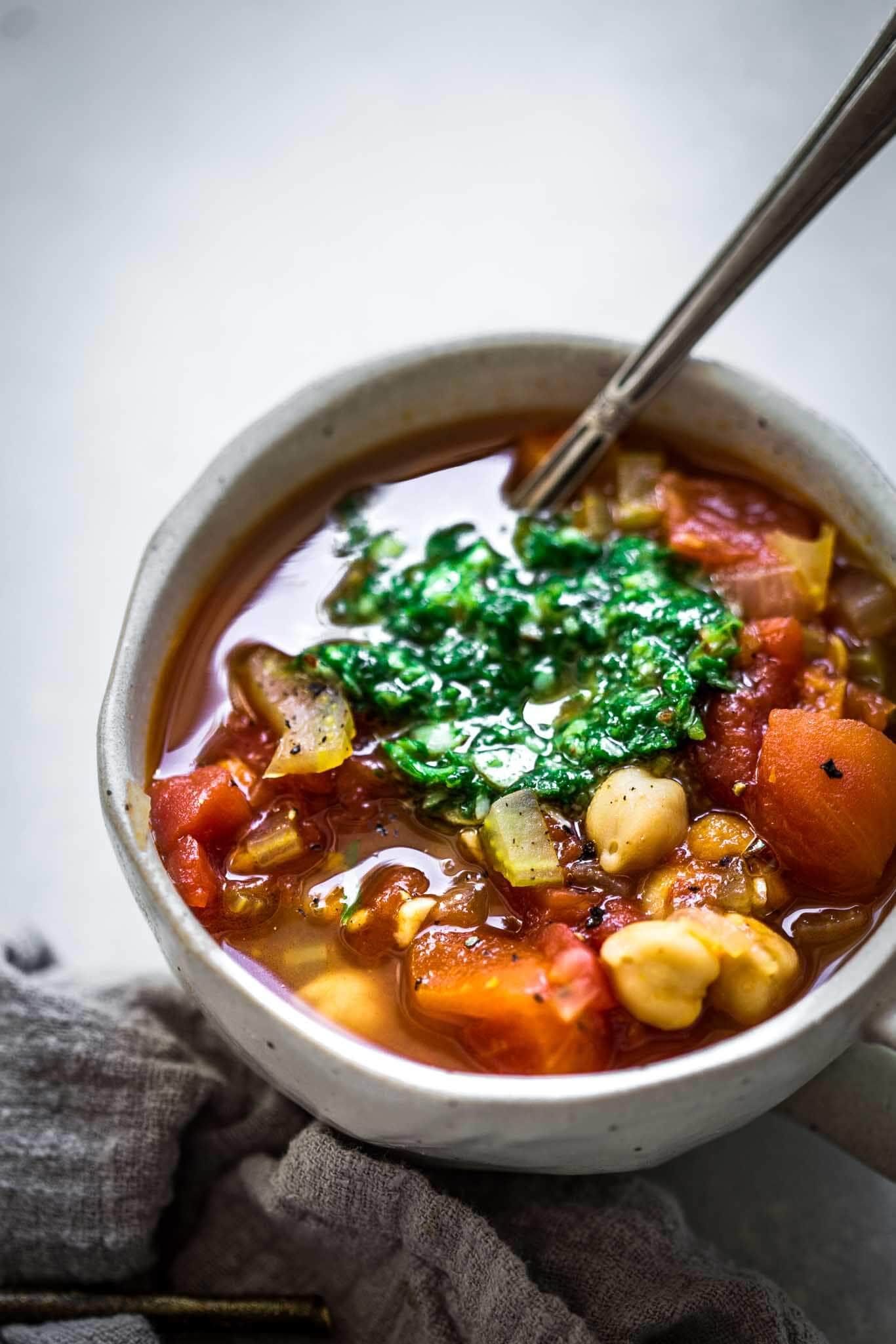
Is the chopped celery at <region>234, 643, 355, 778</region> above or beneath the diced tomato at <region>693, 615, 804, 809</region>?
beneath

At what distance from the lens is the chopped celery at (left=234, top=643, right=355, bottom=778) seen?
2.26 metres

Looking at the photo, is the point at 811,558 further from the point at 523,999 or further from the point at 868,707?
the point at 523,999

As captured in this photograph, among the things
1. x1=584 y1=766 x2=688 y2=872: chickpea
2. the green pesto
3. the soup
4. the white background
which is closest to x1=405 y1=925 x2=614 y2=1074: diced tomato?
the soup

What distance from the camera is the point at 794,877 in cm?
217

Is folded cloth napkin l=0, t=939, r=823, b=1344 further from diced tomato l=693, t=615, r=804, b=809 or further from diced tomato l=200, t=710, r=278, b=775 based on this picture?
diced tomato l=693, t=615, r=804, b=809

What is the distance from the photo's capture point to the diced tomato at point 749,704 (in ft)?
7.32

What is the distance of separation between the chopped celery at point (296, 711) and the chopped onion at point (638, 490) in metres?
0.69

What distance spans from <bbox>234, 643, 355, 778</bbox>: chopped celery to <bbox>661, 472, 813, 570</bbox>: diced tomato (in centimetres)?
73

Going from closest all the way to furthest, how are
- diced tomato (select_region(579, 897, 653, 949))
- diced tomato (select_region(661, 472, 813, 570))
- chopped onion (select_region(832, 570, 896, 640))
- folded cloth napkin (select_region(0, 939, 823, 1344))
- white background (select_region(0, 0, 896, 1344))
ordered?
diced tomato (select_region(579, 897, 653, 949)) → folded cloth napkin (select_region(0, 939, 823, 1344)) → chopped onion (select_region(832, 570, 896, 640)) → diced tomato (select_region(661, 472, 813, 570)) → white background (select_region(0, 0, 896, 1344))

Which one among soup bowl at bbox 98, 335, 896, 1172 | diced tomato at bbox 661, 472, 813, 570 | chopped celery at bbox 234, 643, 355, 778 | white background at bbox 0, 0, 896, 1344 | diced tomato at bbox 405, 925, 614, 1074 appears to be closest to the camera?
soup bowl at bbox 98, 335, 896, 1172

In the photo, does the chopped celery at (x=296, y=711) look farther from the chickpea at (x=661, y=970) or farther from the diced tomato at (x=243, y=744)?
the chickpea at (x=661, y=970)

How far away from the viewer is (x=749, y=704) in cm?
227

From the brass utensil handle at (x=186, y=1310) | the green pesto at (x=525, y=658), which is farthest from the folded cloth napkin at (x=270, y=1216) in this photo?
the green pesto at (x=525, y=658)

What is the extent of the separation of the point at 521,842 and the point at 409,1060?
41 centimetres
